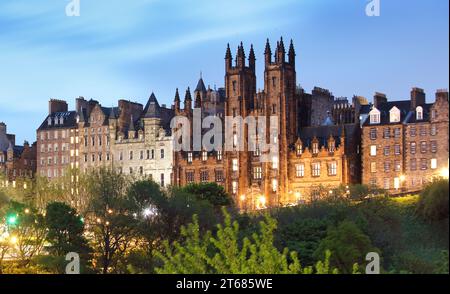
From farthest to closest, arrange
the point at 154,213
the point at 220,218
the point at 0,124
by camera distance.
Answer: the point at 0,124, the point at 220,218, the point at 154,213

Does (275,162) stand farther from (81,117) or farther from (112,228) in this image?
(112,228)

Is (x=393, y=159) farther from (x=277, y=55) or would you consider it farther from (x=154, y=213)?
(x=154, y=213)

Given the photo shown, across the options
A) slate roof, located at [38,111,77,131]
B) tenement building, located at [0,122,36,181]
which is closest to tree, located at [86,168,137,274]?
slate roof, located at [38,111,77,131]

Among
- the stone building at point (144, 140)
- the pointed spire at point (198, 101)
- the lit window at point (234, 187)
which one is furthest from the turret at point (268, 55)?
the stone building at point (144, 140)

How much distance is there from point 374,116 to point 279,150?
13.5 metres

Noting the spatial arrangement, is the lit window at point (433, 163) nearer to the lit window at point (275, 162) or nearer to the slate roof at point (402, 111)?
Result: the slate roof at point (402, 111)

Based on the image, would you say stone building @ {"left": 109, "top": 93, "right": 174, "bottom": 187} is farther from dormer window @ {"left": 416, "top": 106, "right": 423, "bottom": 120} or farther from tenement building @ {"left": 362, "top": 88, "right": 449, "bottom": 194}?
dormer window @ {"left": 416, "top": 106, "right": 423, "bottom": 120}

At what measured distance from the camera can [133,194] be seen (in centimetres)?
9931

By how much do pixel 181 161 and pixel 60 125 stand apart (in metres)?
34.1

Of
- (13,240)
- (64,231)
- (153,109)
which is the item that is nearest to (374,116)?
(153,109)

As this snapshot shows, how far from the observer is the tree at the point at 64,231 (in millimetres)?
89375

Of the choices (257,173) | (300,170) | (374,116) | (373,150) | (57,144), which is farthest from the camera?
(57,144)

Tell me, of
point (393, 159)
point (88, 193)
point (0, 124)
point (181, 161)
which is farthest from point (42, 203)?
point (0, 124)

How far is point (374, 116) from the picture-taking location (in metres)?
134
